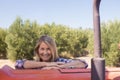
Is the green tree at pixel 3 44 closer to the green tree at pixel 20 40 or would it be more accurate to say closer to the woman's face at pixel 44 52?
the green tree at pixel 20 40

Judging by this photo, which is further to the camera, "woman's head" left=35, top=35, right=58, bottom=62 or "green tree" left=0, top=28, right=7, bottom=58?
"green tree" left=0, top=28, right=7, bottom=58

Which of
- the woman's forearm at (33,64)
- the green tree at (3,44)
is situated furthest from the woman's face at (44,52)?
the green tree at (3,44)

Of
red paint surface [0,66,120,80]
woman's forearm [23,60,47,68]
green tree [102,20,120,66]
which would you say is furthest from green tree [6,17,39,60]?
red paint surface [0,66,120,80]

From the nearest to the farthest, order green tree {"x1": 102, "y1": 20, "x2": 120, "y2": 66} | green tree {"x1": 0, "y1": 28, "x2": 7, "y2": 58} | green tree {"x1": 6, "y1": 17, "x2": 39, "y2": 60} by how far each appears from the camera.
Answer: green tree {"x1": 102, "y1": 20, "x2": 120, "y2": 66}, green tree {"x1": 6, "y1": 17, "x2": 39, "y2": 60}, green tree {"x1": 0, "y1": 28, "x2": 7, "y2": 58}

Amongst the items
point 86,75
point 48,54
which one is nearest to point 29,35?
point 48,54

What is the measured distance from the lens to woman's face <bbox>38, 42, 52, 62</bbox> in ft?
9.94

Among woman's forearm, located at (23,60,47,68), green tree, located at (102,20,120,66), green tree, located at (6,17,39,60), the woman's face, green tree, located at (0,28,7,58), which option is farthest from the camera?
green tree, located at (0,28,7,58)

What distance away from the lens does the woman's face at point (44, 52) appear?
3.03 metres

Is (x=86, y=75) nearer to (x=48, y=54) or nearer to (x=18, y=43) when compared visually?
(x=48, y=54)

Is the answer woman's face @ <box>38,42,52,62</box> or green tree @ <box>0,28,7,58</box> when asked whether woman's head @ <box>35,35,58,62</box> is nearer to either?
woman's face @ <box>38,42,52,62</box>

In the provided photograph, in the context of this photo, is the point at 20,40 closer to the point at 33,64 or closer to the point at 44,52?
the point at 44,52

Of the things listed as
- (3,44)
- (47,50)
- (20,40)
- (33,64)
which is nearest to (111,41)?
(20,40)

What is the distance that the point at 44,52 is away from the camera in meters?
3.04

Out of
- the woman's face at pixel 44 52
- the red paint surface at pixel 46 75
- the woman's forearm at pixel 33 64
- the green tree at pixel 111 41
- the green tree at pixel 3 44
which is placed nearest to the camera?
the red paint surface at pixel 46 75
